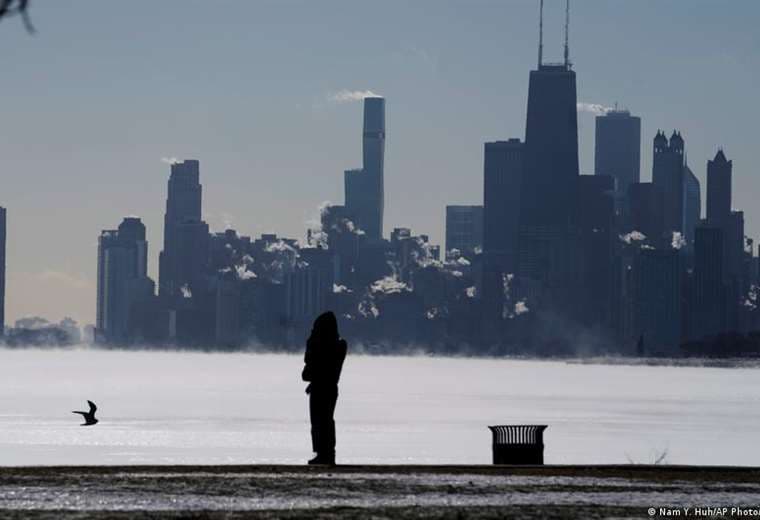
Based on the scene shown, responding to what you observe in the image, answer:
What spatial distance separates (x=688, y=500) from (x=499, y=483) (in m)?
2.60

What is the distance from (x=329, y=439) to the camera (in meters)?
29.6

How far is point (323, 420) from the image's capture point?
29625mm

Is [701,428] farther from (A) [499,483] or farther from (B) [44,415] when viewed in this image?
(A) [499,483]

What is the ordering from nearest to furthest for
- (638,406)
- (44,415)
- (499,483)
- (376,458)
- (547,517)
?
1. (547,517)
2. (499,483)
3. (376,458)
4. (44,415)
5. (638,406)

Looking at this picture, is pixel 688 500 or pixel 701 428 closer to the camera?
pixel 688 500

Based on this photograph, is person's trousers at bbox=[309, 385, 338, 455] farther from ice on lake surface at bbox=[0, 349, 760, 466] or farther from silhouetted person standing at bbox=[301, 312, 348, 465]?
ice on lake surface at bbox=[0, 349, 760, 466]

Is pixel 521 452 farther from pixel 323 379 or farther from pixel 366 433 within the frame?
pixel 366 433

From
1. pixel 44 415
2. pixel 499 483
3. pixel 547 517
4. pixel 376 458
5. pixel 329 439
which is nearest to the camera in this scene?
pixel 547 517

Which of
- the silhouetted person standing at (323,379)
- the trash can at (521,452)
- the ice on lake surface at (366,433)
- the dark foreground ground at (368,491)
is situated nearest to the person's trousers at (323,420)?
the silhouetted person standing at (323,379)

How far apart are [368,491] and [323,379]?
7342 millimetres

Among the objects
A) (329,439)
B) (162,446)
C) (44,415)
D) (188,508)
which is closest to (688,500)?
(188,508)

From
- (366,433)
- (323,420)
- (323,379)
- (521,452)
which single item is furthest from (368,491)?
(366,433)

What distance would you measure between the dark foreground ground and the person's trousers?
2.63 metres

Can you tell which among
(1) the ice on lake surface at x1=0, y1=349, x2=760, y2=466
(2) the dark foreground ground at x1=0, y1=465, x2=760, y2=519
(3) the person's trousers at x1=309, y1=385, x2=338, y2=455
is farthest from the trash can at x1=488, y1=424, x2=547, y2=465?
(1) the ice on lake surface at x1=0, y1=349, x2=760, y2=466
